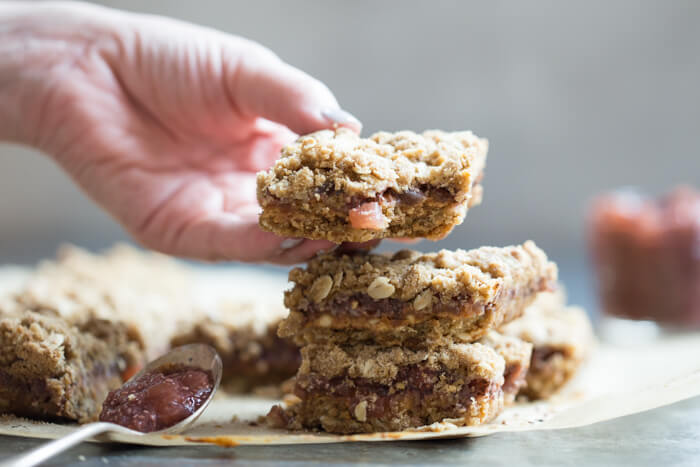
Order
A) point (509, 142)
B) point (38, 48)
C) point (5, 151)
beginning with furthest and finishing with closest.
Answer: point (5, 151) < point (509, 142) < point (38, 48)

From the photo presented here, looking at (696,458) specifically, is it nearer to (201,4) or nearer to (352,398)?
(352,398)

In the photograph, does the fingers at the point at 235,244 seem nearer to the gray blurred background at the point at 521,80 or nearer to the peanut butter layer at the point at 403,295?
the peanut butter layer at the point at 403,295

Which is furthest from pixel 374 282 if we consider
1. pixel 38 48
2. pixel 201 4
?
pixel 201 4

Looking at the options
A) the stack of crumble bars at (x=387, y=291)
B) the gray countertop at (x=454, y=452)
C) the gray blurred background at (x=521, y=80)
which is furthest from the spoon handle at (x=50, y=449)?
the gray blurred background at (x=521, y=80)

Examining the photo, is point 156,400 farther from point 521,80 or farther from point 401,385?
point 521,80

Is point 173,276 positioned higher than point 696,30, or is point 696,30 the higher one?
point 696,30

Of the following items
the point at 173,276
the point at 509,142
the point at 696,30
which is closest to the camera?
the point at 173,276

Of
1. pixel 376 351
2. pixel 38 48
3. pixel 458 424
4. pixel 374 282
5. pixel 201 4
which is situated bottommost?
pixel 458 424
